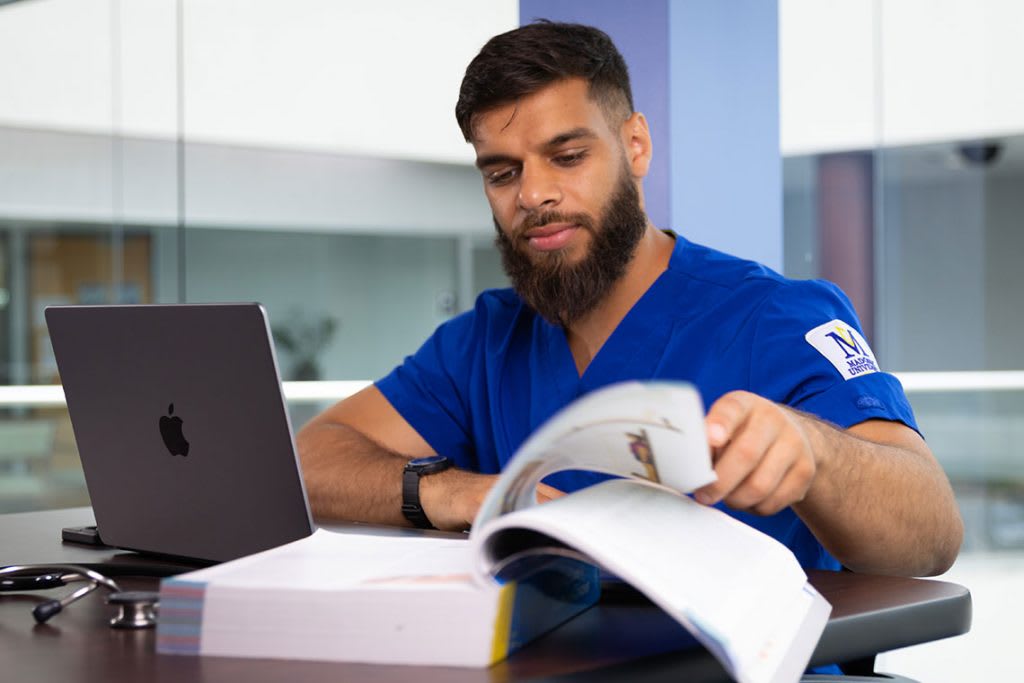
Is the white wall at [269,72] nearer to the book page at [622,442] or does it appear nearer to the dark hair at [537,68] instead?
the dark hair at [537,68]

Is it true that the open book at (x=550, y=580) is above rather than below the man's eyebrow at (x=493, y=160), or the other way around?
below

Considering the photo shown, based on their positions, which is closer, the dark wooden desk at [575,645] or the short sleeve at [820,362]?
the dark wooden desk at [575,645]

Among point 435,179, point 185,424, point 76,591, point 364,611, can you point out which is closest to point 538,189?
point 185,424

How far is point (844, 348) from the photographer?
4.26 ft

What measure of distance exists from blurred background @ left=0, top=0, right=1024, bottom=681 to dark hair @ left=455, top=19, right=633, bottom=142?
0.49 m

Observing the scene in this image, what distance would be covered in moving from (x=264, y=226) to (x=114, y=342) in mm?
2383

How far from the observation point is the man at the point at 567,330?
131cm

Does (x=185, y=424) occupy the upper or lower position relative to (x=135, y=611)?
upper

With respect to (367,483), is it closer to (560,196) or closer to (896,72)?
(560,196)

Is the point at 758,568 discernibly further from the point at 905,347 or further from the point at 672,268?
the point at 905,347

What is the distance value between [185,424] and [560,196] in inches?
24.8

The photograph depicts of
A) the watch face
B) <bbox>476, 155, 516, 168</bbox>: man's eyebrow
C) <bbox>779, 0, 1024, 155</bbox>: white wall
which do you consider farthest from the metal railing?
the watch face

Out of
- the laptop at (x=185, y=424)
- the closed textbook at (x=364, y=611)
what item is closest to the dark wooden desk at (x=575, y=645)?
the closed textbook at (x=364, y=611)

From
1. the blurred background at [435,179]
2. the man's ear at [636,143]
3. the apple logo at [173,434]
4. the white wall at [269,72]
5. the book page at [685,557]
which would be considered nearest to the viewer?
the book page at [685,557]
